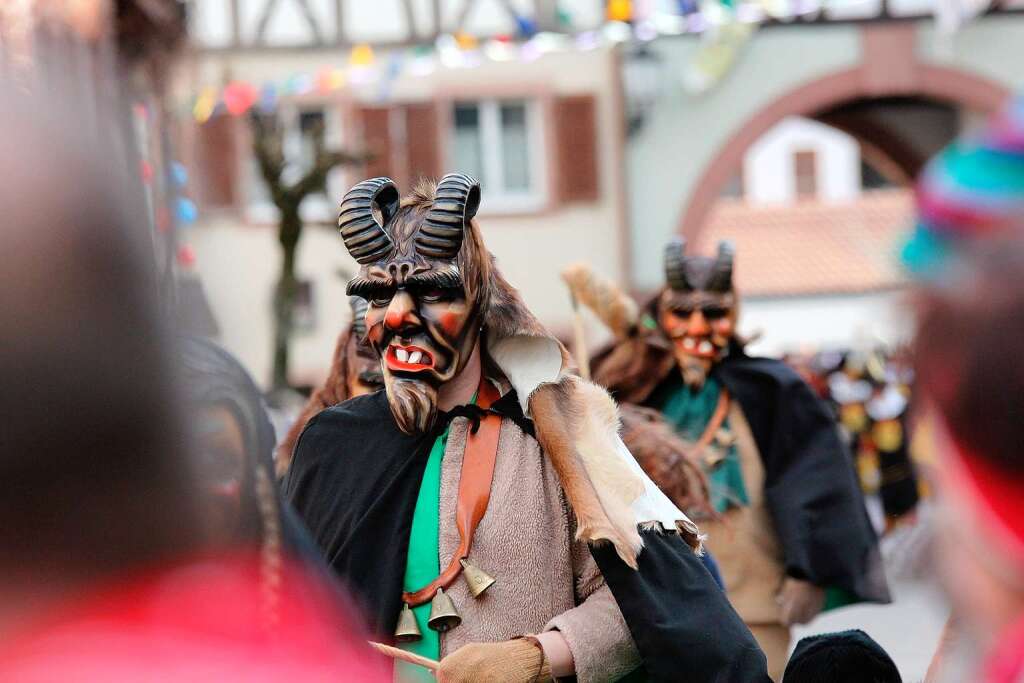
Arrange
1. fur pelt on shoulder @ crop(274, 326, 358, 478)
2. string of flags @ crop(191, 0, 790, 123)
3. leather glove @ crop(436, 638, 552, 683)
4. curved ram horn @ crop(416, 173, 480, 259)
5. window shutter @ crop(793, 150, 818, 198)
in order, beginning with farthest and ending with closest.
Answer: window shutter @ crop(793, 150, 818, 198) → string of flags @ crop(191, 0, 790, 123) → fur pelt on shoulder @ crop(274, 326, 358, 478) → curved ram horn @ crop(416, 173, 480, 259) → leather glove @ crop(436, 638, 552, 683)

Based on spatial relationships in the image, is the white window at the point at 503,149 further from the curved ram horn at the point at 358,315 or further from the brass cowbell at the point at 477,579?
the brass cowbell at the point at 477,579

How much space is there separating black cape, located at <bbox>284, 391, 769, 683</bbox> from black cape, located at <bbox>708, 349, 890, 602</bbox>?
9.95ft

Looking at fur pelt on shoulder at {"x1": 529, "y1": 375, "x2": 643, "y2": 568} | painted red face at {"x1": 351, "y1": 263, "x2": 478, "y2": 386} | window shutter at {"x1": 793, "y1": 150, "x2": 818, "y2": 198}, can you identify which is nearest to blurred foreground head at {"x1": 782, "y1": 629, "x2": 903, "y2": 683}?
fur pelt on shoulder at {"x1": 529, "y1": 375, "x2": 643, "y2": 568}

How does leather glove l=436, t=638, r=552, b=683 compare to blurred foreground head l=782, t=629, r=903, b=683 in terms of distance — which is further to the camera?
blurred foreground head l=782, t=629, r=903, b=683

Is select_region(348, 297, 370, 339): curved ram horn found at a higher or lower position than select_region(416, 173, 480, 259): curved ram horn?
lower

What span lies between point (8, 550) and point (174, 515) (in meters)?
0.10

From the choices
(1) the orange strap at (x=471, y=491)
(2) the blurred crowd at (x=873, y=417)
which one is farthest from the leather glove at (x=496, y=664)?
(2) the blurred crowd at (x=873, y=417)

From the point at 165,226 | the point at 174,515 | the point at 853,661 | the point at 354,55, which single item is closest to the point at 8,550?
the point at 174,515

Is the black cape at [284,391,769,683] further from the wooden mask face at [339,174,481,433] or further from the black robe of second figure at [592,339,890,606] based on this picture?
the black robe of second figure at [592,339,890,606]

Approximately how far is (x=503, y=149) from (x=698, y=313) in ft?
49.6

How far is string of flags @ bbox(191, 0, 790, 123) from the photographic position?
17766mm

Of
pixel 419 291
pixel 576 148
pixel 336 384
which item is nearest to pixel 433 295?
pixel 419 291

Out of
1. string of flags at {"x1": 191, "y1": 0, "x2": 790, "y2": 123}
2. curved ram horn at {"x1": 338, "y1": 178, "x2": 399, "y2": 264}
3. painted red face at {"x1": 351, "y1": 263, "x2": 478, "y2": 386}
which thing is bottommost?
painted red face at {"x1": 351, "y1": 263, "x2": 478, "y2": 386}

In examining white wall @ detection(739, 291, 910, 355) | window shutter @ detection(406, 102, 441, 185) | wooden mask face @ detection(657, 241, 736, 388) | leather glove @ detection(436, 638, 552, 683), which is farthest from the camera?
white wall @ detection(739, 291, 910, 355)
